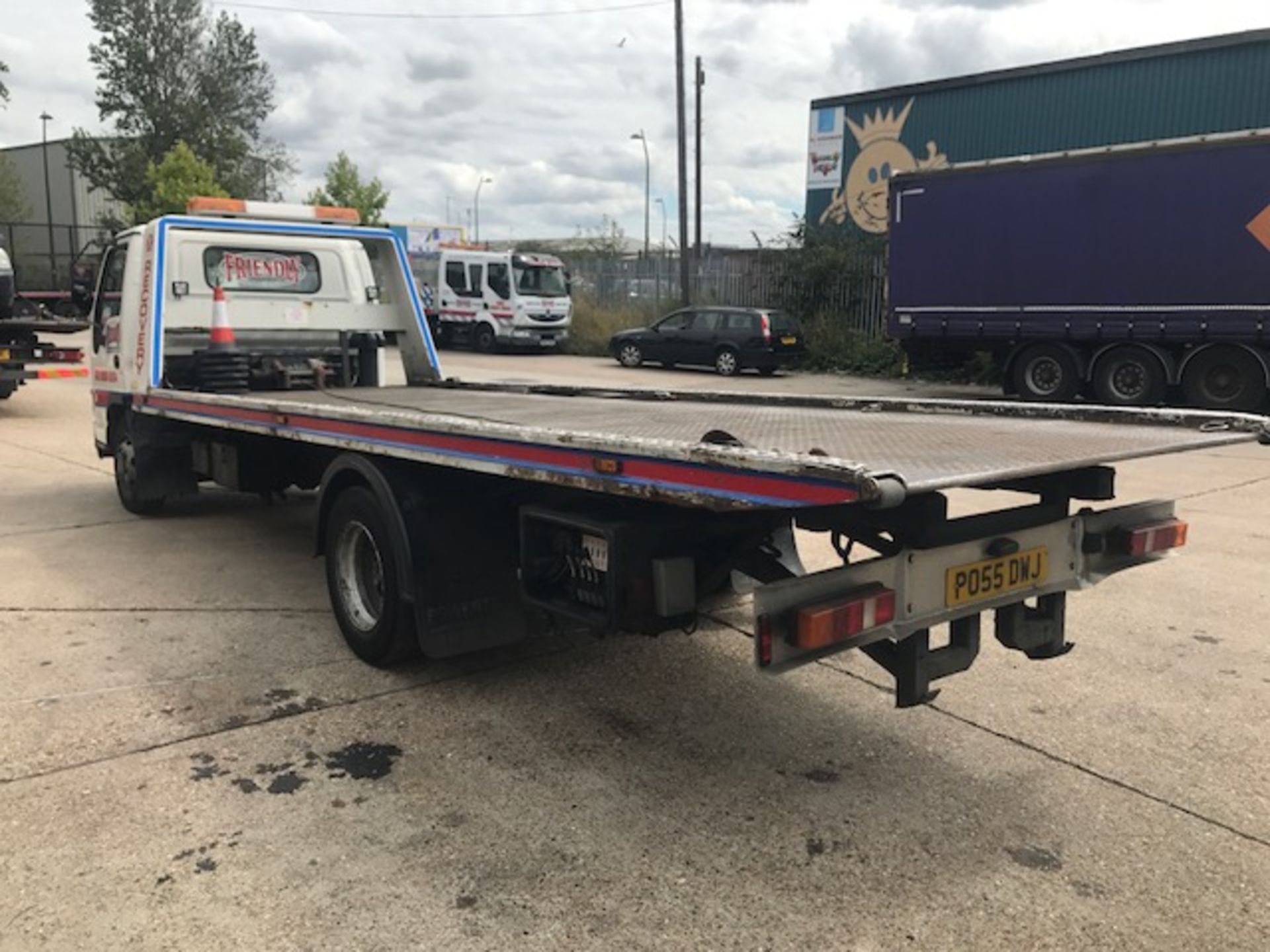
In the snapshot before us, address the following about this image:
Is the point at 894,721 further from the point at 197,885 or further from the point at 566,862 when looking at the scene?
the point at 197,885

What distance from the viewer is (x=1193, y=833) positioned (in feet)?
10.4

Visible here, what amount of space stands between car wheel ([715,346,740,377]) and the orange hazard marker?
1579cm

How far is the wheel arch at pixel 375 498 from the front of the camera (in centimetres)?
404

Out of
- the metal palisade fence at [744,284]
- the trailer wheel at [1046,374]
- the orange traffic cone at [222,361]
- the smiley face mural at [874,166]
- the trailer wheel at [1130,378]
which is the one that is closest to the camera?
the orange traffic cone at [222,361]

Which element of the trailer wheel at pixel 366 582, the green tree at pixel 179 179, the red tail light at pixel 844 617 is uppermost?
the green tree at pixel 179 179

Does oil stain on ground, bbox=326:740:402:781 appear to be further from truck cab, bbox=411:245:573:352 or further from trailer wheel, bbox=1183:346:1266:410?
truck cab, bbox=411:245:573:352

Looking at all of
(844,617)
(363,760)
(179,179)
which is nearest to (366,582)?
(363,760)

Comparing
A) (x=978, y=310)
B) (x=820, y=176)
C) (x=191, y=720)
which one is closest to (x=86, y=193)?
(x=820, y=176)

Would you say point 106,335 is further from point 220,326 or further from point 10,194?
point 10,194

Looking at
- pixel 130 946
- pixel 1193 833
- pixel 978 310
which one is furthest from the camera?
pixel 978 310

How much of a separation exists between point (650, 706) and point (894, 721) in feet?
3.19

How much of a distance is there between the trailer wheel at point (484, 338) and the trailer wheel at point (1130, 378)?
16.0 m

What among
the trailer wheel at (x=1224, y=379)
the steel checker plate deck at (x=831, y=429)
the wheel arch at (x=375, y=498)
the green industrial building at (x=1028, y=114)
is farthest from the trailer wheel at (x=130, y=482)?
the green industrial building at (x=1028, y=114)

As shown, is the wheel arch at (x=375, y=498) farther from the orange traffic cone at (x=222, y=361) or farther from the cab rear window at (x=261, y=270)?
the cab rear window at (x=261, y=270)
